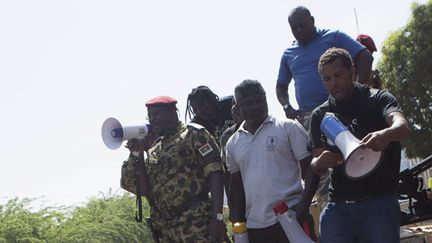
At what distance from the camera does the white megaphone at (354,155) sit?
3.47 meters

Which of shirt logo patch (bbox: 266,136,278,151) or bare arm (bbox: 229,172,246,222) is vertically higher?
shirt logo patch (bbox: 266,136,278,151)

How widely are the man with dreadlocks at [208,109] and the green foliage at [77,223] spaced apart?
10.8ft

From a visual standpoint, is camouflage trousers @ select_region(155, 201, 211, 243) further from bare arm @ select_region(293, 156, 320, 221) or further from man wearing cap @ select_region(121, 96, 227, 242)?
bare arm @ select_region(293, 156, 320, 221)

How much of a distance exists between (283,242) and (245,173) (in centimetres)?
54

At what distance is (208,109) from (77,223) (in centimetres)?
411

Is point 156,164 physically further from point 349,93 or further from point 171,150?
point 349,93

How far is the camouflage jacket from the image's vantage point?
5.07m

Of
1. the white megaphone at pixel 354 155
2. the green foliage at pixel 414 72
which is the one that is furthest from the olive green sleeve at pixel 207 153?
the green foliage at pixel 414 72

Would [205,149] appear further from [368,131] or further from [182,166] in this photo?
[368,131]

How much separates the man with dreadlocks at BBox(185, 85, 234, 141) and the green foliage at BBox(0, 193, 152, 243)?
3.30 metres

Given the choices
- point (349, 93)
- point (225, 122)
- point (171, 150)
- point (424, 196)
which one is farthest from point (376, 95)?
point (225, 122)

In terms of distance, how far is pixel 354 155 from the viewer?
138 inches

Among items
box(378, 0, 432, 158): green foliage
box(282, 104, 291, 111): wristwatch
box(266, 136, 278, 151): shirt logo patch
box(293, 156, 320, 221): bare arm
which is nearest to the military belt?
box(266, 136, 278, 151): shirt logo patch

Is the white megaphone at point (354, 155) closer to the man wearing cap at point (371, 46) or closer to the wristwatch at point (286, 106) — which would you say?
the wristwatch at point (286, 106)
